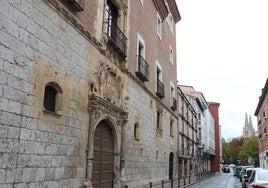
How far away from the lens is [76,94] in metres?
10.3

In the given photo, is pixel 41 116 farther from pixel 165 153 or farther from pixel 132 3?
pixel 165 153

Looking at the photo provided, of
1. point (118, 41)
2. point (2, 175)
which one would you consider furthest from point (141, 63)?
point (2, 175)

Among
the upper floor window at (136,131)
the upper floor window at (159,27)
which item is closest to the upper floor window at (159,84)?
the upper floor window at (159,27)

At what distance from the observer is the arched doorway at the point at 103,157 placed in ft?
40.0

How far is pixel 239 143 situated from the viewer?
360 ft

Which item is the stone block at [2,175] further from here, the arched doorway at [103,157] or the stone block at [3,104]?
the arched doorway at [103,157]

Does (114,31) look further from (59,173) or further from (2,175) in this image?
(2,175)

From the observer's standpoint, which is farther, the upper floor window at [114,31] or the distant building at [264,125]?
the distant building at [264,125]

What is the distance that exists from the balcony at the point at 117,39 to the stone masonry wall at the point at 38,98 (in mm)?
2594

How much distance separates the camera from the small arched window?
8.90 meters

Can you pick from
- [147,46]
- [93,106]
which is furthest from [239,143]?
[93,106]

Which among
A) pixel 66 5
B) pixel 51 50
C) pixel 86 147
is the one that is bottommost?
pixel 86 147

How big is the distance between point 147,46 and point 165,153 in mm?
7879

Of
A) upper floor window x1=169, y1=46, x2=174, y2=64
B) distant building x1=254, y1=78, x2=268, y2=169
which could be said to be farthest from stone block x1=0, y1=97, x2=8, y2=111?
distant building x1=254, y1=78, x2=268, y2=169
